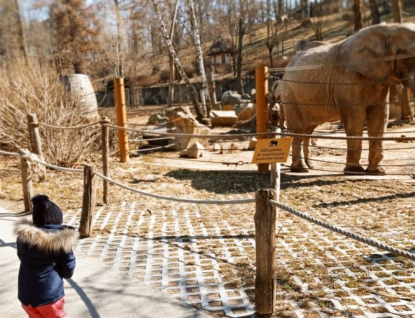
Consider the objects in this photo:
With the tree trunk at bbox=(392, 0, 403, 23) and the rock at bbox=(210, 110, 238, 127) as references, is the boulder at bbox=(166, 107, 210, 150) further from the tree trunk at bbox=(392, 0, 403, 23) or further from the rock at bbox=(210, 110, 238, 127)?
the tree trunk at bbox=(392, 0, 403, 23)

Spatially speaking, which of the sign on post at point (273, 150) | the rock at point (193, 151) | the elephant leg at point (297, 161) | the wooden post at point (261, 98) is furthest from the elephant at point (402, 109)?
the sign on post at point (273, 150)

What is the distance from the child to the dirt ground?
106cm

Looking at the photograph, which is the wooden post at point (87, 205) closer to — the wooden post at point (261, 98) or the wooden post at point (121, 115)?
the wooden post at point (261, 98)

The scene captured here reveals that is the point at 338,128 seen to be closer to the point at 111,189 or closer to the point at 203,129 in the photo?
the point at 203,129

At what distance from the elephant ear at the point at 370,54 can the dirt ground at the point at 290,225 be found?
A: 1.12m

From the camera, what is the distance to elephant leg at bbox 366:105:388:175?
714 cm

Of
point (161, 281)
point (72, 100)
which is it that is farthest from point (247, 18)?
point (161, 281)

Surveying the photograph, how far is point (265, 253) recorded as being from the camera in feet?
9.50

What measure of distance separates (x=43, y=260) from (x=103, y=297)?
3.22ft

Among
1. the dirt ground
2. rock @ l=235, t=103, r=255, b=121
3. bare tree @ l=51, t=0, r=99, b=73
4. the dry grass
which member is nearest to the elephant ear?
the dirt ground

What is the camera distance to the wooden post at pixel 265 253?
9.37 feet

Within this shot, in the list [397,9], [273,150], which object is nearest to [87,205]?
[273,150]

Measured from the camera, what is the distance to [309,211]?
5.54 m

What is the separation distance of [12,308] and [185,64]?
112ft
